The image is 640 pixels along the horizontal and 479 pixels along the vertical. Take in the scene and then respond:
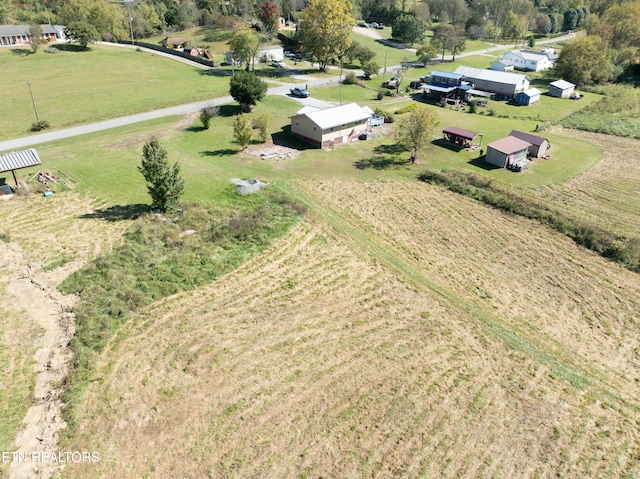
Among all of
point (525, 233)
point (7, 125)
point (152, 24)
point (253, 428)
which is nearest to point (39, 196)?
point (7, 125)

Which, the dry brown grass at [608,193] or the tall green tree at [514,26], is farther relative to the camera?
the tall green tree at [514,26]

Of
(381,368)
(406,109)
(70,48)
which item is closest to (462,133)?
(406,109)

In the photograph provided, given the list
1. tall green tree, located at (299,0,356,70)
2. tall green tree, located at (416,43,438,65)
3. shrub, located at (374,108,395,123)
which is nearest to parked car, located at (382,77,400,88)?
tall green tree, located at (299,0,356,70)

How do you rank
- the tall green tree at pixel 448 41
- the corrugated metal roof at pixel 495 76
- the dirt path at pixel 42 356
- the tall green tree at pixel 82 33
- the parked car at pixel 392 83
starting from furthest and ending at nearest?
1. the tall green tree at pixel 448 41
2. the tall green tree at pixel 82 33
3. the parked car at pixel 392 83
4. the corrugated metal roof at pixel 495 76
5. the dirt path at pixel 42 356

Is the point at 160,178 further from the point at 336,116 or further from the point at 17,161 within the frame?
Result: the point at 336,116

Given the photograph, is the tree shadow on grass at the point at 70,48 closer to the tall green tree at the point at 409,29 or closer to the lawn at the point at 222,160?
the lawn at the point at 222,160

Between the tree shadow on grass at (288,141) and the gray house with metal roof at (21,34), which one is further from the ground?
the gray house with metal roof at (21,34)

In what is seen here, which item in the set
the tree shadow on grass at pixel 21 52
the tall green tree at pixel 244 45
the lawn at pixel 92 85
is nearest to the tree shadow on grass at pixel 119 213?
the lawn at pixel 92 85
